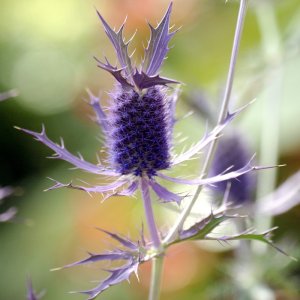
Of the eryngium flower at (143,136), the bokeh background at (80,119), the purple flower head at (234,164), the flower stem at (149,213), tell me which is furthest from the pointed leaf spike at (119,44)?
the bokeh background at (80,119)

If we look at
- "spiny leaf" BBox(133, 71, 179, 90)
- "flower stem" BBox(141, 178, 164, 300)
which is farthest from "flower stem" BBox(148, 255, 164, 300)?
"spiny leaf" BBox(133, 71, 179, 90)

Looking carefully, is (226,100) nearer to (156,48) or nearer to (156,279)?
(156,48)

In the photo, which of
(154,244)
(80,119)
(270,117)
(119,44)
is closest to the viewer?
(119,44)

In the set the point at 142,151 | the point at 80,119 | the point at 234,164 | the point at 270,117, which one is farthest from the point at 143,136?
the point at 80,119

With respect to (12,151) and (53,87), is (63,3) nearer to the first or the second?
(53,87)

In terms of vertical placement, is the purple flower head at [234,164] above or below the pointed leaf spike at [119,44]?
below

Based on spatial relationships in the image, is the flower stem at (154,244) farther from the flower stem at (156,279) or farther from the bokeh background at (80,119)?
the bokeh background at (80,119)
